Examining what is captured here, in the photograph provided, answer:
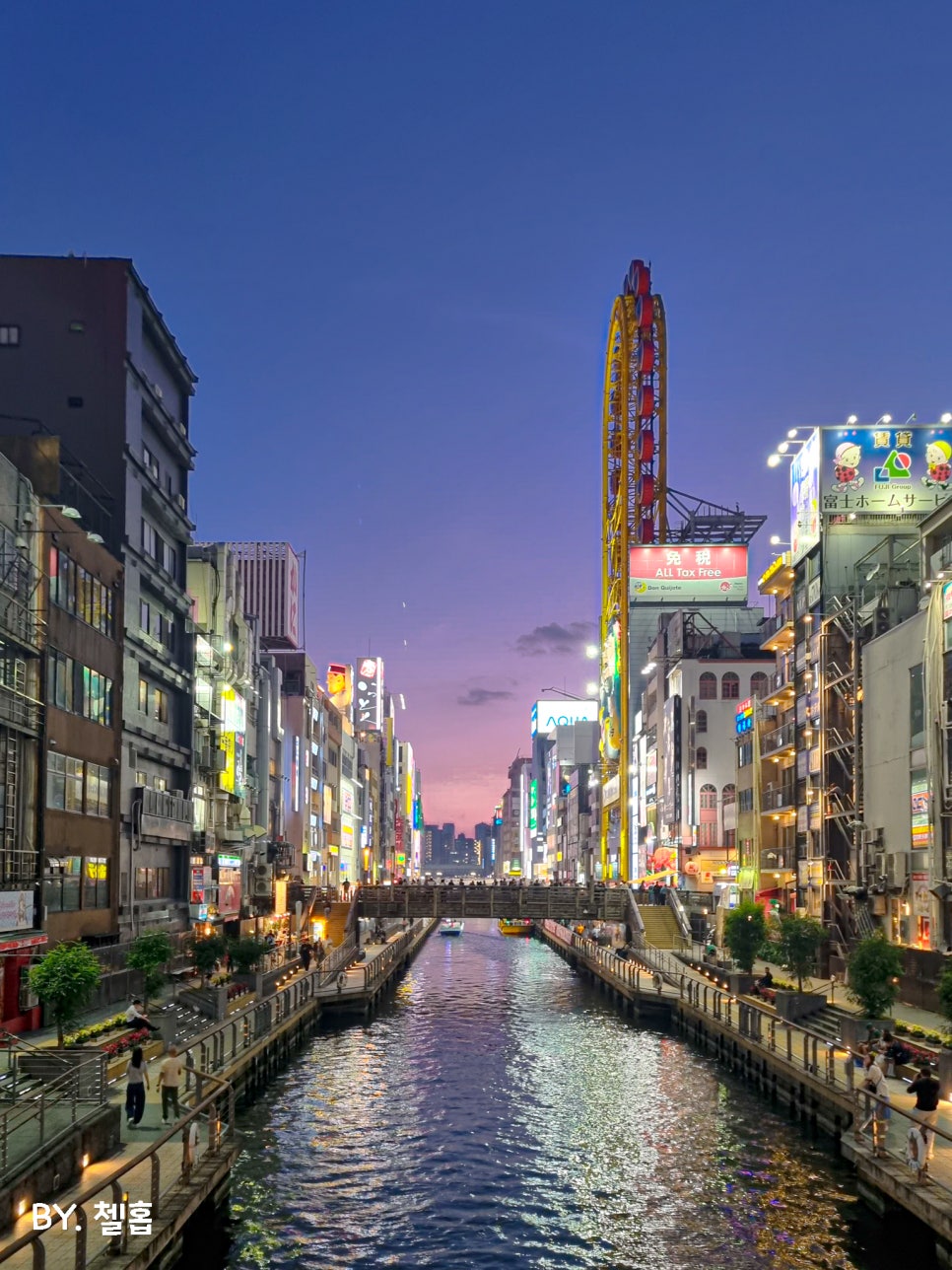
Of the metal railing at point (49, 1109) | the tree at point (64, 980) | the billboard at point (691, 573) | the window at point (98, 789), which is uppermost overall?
the billboard at point (691, 573)

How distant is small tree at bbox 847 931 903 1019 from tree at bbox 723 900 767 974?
19792 millimetres

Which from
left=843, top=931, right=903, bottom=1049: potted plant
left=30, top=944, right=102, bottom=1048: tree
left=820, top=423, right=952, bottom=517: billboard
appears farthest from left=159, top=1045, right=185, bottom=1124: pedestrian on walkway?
left=820, top=423, right=952, bottom=517: billboard

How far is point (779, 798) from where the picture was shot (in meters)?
87.2

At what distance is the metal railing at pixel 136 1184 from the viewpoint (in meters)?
19.1

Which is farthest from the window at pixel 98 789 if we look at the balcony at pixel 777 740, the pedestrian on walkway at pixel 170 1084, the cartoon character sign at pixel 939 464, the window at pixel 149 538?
the cartoon character sign at pixel 939 464

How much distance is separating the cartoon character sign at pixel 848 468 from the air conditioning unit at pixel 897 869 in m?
23.3

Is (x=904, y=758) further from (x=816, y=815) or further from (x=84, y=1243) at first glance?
(x=84, y=1243)

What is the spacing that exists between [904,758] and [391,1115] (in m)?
29.7

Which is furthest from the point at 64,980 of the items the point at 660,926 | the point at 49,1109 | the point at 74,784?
the point at 660,926

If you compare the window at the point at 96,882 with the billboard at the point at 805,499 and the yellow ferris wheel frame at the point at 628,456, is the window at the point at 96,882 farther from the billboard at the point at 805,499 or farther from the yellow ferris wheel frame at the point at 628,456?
the yellow ferris wheel frame at the point at 628,456

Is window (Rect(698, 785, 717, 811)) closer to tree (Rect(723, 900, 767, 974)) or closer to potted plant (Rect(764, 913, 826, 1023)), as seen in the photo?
tree (Rect(723, 900, 767, 974))

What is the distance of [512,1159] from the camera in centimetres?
3581

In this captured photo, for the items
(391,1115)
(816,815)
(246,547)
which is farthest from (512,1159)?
(246,547)

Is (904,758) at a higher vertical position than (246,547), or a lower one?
lower
